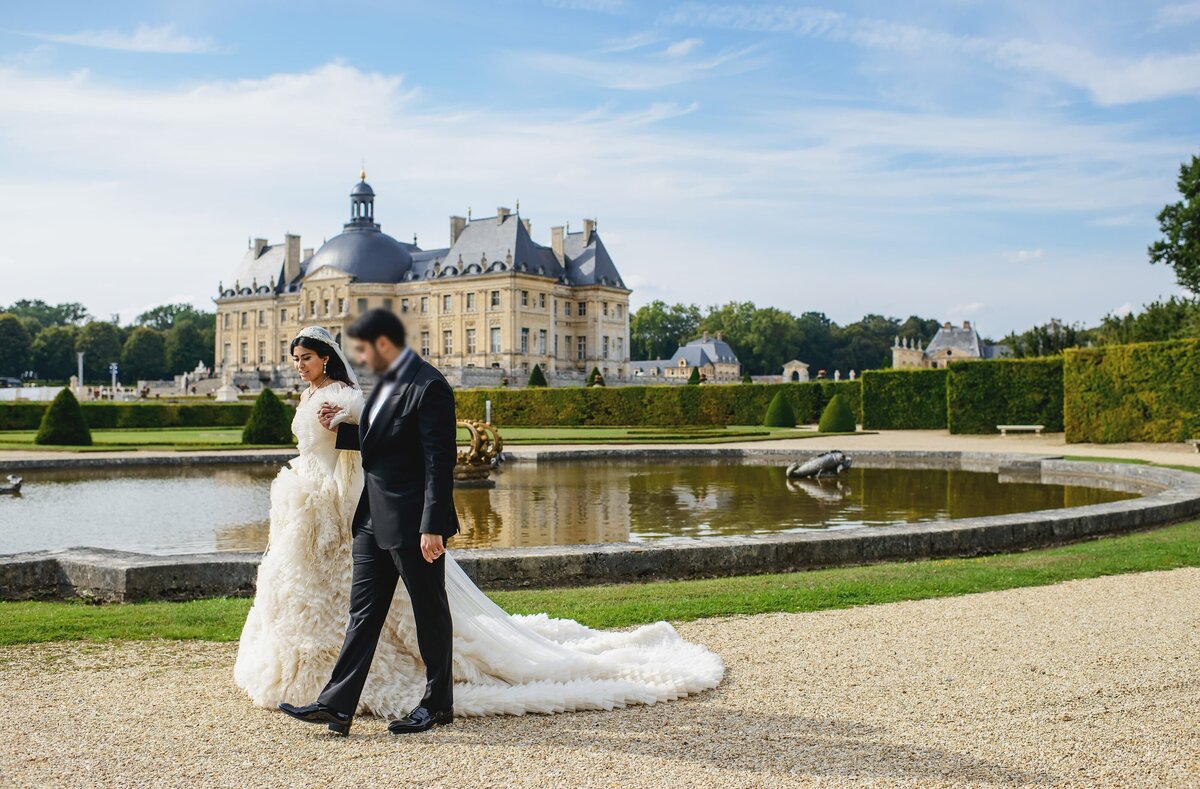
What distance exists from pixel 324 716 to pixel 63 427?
1815 cm

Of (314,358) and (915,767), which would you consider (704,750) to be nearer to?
(915,767)

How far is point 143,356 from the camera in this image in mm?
69438

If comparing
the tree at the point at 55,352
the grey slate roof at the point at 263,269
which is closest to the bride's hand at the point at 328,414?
the grey slate roof at the point at 263,269

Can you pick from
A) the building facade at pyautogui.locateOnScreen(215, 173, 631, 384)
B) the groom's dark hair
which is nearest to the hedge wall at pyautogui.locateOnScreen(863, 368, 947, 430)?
the groom's dark hair

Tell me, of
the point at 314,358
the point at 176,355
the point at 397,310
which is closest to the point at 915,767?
the point at 397,310

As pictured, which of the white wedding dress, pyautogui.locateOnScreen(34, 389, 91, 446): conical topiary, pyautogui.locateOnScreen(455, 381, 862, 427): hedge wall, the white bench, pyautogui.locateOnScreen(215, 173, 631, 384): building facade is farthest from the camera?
pyautogui.locateOnScreen(215, 173, 631, 384): building facade

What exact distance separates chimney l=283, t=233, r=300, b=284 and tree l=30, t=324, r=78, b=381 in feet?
47.3

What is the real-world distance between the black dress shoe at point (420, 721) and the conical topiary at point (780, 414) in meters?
23.5

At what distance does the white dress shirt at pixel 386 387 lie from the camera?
2893 millimetres

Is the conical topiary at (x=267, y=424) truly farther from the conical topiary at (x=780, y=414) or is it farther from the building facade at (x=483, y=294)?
the building facade at (x=483, y=294)

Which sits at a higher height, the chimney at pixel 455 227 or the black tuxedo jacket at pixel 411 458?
the chimney at pixel 455 227

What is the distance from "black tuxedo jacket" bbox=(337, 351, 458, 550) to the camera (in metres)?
3.12

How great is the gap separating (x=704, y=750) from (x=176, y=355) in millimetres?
74580

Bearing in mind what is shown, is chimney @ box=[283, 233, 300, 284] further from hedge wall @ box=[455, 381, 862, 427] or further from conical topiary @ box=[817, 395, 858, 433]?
conical topiary @ box=[817, 395, 858, 433]
